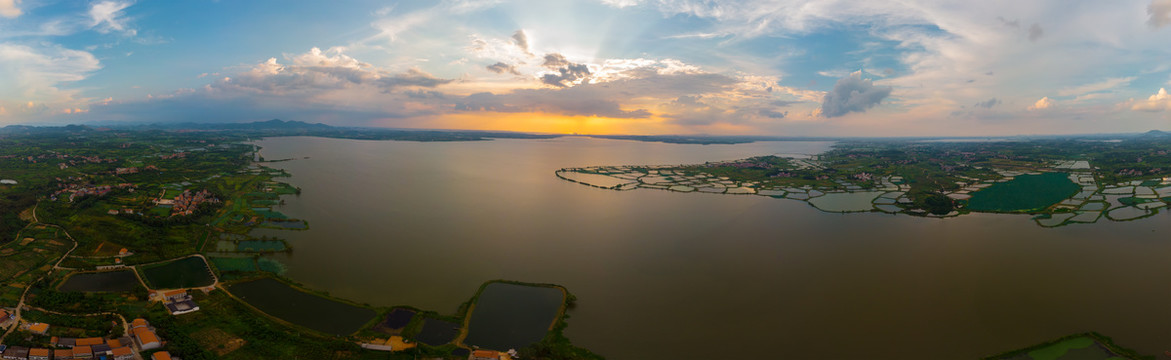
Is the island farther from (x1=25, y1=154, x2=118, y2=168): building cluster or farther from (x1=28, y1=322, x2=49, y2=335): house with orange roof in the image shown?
(x1=25, y1=154, x2=118, y2=168): building cluster

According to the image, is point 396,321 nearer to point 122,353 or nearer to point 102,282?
point 122,353

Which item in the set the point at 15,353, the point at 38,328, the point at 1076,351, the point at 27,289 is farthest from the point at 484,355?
the point at 27,289

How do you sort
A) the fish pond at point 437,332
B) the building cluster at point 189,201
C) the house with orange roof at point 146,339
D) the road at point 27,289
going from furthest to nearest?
the building cluster at point 189,201
the fish pond at point 437,332
the road at point 27,289
the house with orange roof at point 146,339

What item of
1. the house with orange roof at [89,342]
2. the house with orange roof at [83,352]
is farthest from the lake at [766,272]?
the house with orange roof at [83,352]

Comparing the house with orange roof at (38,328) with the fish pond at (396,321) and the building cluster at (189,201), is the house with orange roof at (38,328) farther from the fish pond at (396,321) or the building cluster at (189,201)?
the building cluster at (189,201)

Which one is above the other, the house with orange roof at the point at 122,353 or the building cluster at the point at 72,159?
the building cluster at the point at 72,159
